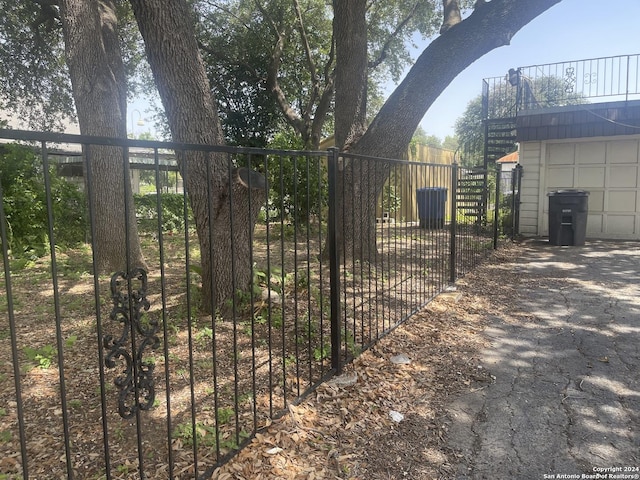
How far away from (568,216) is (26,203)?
11277mm

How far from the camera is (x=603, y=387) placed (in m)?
3.14

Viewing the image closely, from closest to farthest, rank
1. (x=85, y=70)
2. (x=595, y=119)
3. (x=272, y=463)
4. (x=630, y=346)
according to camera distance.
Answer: (x=272, y=463) < (x=630, y=346) < (x=85, y=70) < (x=595, y=119)

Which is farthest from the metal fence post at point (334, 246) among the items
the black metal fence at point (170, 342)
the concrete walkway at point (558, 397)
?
the concrete walkway at point (558, 397)

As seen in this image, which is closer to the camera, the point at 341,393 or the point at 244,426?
the point at 244,426

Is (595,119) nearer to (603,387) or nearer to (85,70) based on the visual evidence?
(603,387)

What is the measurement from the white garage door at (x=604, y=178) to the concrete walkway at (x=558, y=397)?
20.7ft

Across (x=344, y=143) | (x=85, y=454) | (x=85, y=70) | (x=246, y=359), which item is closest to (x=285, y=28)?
(x=344, y=143)

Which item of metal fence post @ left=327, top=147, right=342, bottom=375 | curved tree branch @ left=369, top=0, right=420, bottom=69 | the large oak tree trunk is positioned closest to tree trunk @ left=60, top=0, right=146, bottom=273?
the large oak tree trunk

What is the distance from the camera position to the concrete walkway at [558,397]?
7.69 feet

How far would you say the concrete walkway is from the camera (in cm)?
234

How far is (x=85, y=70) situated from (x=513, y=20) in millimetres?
5649

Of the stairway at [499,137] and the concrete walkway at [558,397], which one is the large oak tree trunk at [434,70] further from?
the stairway at [499,137]

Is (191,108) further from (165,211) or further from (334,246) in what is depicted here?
(165,211)

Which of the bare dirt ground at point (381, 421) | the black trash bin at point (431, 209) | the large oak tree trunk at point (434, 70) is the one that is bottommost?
the bare dirt ground at point (381, 421)
